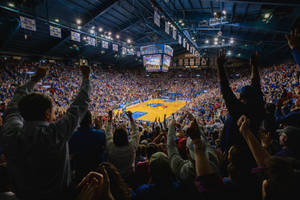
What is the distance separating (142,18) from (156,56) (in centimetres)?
470

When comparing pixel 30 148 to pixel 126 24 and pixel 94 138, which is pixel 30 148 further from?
pixel 126 24

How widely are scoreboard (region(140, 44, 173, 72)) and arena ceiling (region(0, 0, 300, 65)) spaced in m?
2.25

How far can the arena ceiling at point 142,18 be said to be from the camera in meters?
10.1

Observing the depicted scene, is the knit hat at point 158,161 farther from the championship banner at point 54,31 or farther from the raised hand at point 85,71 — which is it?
the championship banner at point 54,31

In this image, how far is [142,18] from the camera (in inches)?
664

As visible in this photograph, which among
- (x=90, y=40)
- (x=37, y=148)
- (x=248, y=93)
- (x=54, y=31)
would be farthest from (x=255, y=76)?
(x=90, y=40)

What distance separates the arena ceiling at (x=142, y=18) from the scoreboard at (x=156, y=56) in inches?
88.6

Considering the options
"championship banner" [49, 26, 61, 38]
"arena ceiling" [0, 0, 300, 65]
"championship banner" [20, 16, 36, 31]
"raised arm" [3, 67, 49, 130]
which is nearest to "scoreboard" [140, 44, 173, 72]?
"arena ceiling" [0, 0, 300, 65]

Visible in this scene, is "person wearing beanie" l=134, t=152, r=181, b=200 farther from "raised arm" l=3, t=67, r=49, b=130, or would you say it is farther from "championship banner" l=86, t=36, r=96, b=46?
"championship banner" l=86, t=36, r=96, b=46

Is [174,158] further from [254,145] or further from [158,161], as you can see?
[254,145]

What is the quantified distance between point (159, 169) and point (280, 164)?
2.98 ft

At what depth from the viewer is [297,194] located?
931 millimetres

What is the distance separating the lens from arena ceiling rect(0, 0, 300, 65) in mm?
10070

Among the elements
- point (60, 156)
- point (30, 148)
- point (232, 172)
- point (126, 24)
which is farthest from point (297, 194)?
point (126, 24)
